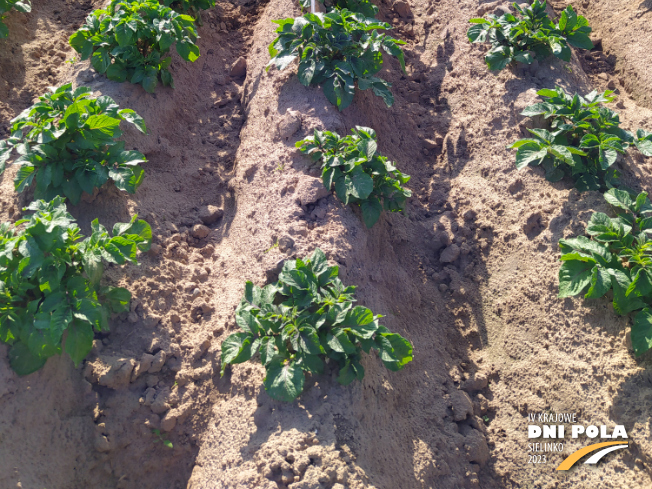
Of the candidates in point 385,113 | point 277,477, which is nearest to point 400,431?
point 277,477

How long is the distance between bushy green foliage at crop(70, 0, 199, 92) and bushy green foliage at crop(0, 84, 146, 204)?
0.67 metres

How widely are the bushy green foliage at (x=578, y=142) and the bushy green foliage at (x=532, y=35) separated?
586 millimetres

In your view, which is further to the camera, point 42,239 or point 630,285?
point 630,285

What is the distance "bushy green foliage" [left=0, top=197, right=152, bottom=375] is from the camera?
2549mm

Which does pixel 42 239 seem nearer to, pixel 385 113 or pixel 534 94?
pixel 385 113

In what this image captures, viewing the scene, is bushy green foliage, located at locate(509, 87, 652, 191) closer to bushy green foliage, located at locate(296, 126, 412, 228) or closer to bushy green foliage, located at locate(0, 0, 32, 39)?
bushy green foliage, located at locate(296, 126, 412, 228)

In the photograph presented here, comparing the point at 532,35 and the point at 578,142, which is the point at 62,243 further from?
the point at 532,35

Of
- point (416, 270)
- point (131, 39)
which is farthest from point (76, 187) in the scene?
point (416, 270)

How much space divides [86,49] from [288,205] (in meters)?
2.11

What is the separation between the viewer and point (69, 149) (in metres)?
3.20

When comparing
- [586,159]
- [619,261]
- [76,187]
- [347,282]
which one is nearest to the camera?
[619,261]

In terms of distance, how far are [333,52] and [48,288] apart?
2608 mm

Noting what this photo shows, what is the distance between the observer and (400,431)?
285 cm

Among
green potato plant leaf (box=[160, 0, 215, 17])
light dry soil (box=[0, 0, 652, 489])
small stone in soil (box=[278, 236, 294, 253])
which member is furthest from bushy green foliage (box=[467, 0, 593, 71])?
green potato plant leaf (box=[160, 0, 215, 17])
